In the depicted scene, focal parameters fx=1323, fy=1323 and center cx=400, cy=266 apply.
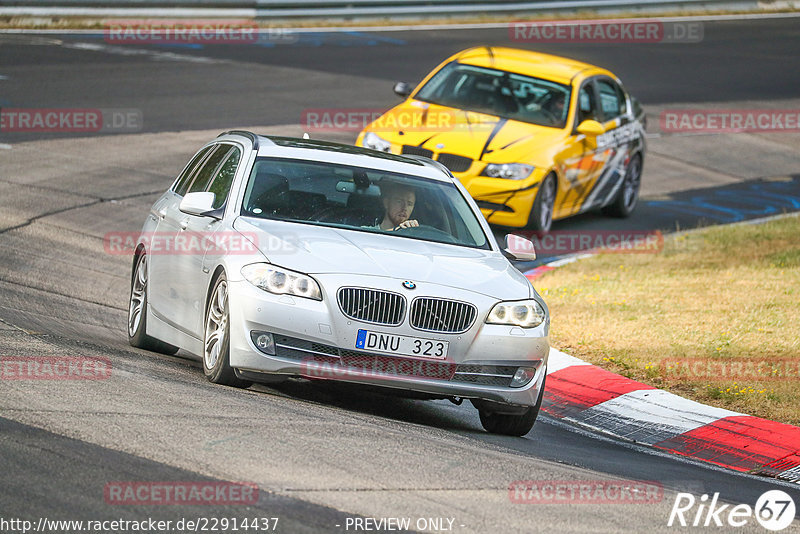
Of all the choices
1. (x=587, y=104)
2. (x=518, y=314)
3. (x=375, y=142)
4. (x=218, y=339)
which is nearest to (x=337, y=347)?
(x=218, y=339)

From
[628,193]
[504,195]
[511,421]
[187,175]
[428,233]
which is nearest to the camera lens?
[511,421]

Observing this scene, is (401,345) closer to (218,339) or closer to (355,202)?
(218,339)

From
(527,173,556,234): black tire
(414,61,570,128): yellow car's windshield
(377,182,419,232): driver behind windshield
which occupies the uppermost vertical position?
(377,182,419,232): driver behind windshield

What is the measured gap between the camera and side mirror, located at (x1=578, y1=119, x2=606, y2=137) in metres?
16.0

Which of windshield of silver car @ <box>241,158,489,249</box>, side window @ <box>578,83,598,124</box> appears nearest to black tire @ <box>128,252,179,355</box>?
windshield of silver car @ <box>241,158,489,249</box>

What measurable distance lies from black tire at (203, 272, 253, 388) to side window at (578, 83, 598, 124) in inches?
355

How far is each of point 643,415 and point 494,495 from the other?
3.44 meters

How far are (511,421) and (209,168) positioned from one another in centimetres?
295

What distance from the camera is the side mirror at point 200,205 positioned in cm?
856

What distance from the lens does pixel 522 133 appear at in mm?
15438

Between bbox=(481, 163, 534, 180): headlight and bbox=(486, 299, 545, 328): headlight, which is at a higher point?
bbox=(486, 299, 545, 328): headlight

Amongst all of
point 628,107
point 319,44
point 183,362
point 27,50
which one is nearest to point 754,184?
point 628,107

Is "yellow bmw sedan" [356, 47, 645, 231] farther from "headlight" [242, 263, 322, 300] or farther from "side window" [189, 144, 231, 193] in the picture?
"headlight" [242, 263, 322, 300]

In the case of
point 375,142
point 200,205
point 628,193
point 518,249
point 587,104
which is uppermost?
point 200,205
